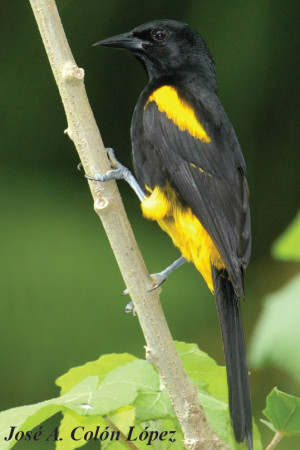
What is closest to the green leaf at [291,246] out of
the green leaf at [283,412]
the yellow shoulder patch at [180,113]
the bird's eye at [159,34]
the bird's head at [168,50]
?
the green leaf at [283,412]

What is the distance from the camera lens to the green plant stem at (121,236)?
5.43 ft

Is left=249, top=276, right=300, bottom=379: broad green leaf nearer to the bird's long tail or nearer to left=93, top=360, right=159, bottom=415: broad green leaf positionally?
the bird's long tail

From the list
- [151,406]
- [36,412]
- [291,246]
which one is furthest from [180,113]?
[36,412]

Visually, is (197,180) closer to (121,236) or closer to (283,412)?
(121,236)

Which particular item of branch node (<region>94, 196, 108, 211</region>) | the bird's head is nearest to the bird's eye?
the bird's head

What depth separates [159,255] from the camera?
4.09m

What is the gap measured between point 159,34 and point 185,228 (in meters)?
0.92

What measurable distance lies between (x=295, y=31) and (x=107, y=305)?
1778 millimetres

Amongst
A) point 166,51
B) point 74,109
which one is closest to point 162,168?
point 166,51

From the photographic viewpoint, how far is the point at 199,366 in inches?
71.9

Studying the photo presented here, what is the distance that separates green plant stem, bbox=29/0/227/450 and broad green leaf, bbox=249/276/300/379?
17.4 inches

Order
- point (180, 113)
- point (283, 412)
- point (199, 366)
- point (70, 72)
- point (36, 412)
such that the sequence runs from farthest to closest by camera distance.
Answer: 1. point (180, 113)
2. point (199, 366)
3. point (70, 72)
4. point (283, 412)
5. point (36, 412)

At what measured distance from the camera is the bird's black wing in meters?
2.42

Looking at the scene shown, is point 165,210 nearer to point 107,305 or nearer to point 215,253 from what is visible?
point 215,253
